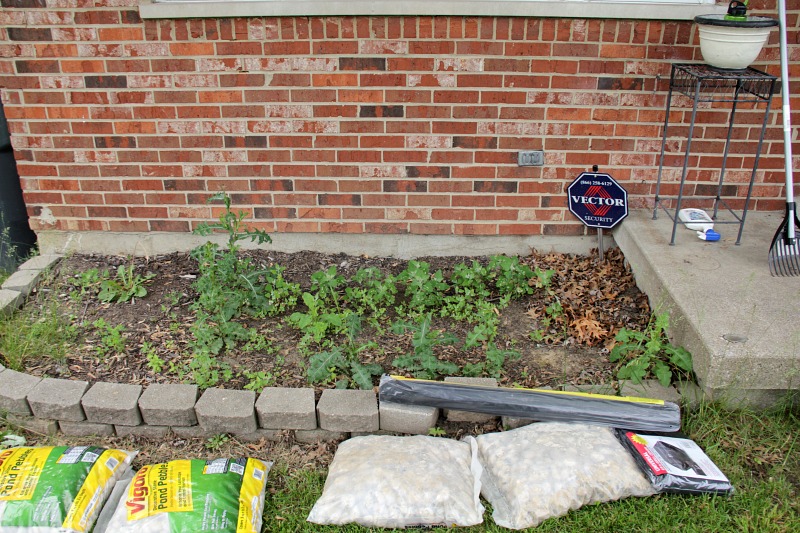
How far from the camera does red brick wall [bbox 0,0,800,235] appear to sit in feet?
13.6

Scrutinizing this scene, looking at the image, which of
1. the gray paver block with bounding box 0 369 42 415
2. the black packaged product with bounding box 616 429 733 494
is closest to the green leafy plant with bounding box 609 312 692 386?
the black packaged product with bounding box 616 429 733 494

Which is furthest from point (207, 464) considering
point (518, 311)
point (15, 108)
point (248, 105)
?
point (15, 108)

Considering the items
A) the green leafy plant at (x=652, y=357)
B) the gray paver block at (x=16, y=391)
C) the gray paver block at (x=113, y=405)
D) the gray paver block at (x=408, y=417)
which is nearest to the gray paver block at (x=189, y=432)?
the gray paver block at (x=113, y=405)

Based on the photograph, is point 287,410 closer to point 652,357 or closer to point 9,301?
point 652,357

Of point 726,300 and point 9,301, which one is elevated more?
point 726,300

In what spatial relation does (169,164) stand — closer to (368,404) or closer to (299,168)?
(299,168)

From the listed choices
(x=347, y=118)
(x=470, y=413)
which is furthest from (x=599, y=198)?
(x=470, y=413)

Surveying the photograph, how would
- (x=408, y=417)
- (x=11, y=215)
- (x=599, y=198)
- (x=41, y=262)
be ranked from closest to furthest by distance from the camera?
(x=408, y=417), (x=599, y=198), (x=41, y=262), (x=11, y=215)

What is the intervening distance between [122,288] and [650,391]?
312cm

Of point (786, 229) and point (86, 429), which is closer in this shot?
point (86, 429)

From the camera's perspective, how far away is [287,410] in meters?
3.25

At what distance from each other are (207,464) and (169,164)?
88.3 inches

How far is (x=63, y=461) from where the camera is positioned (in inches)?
115

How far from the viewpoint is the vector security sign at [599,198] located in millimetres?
4402
